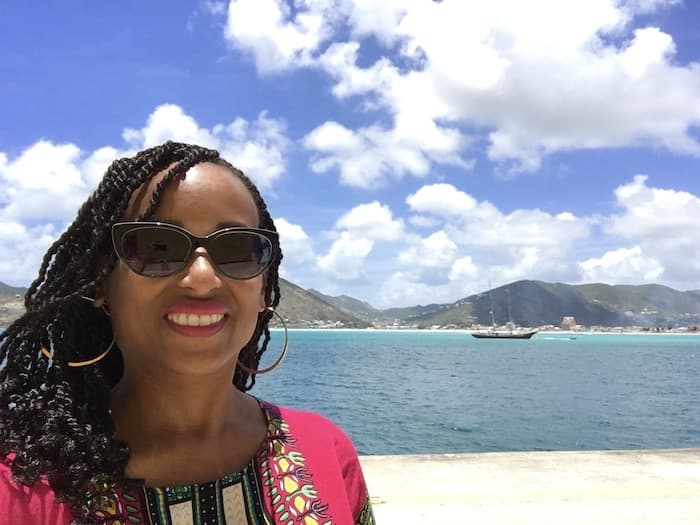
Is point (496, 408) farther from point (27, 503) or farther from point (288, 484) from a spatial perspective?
point (27, 503)

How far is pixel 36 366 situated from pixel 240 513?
2.22 ft

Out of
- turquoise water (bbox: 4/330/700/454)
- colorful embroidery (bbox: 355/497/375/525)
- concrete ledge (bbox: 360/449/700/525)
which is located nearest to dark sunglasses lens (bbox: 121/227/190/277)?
colorful embroidery (bbox: 355/497/375/525)

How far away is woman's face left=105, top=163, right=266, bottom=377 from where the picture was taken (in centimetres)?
140

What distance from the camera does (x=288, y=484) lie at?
154 cm

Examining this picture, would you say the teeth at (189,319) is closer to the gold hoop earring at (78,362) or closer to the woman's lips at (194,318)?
the woman's lips at (194,318)

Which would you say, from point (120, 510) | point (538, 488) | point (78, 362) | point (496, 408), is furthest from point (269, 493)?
point (496, 408)

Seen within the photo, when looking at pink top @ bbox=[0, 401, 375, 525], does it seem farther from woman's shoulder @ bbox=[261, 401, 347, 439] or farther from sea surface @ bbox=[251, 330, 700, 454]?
sea surface @ bbox=[251, 330, 700, 454]

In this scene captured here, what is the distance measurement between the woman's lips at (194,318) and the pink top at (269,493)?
0.40 metres

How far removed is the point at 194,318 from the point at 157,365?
17 centimetres

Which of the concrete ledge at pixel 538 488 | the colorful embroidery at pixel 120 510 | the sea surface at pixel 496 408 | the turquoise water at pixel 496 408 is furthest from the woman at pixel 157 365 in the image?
the sea surface at pixel 496 408

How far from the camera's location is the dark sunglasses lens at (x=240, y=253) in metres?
1.47

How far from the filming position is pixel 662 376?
5453 cm

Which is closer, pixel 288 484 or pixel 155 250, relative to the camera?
pixel 155 250

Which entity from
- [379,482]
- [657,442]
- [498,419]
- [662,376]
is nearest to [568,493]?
[379,482]
